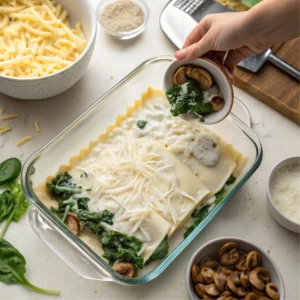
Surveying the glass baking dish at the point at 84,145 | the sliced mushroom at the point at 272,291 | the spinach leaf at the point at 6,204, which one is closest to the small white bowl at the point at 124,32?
the glass baking dish at the point at 84,145

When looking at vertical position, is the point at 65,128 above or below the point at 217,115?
below

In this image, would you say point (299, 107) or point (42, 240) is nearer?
point (42, 240)

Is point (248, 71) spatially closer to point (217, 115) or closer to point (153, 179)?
point (217, 115)

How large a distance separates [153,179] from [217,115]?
1.25ft

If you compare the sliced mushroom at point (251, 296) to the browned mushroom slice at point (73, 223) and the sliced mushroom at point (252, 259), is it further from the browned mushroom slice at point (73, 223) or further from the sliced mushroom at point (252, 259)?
the browned mushroom slice at point (73, 223)

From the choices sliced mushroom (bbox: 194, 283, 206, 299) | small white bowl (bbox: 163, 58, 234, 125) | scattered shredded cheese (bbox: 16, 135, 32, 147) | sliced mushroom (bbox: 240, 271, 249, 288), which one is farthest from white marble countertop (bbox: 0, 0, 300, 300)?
small white bowl (bbox: 163, 58, 234, 125)

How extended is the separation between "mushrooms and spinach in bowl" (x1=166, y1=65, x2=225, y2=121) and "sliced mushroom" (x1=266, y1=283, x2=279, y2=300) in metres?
0.73

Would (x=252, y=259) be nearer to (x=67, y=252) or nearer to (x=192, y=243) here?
(x=192, y=243)

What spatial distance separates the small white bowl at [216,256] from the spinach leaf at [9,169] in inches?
34.0

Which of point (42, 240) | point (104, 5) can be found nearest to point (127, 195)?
point (42, 240)

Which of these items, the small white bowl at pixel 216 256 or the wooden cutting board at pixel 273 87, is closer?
the small white bowl at pixel 216 256

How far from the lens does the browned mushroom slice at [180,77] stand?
Result: 228cm

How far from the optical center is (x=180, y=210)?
2.30 metres

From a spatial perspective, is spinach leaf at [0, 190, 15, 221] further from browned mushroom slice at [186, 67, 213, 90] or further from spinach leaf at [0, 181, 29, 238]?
browned mushroom slice at [186, 67, 213, 90]
